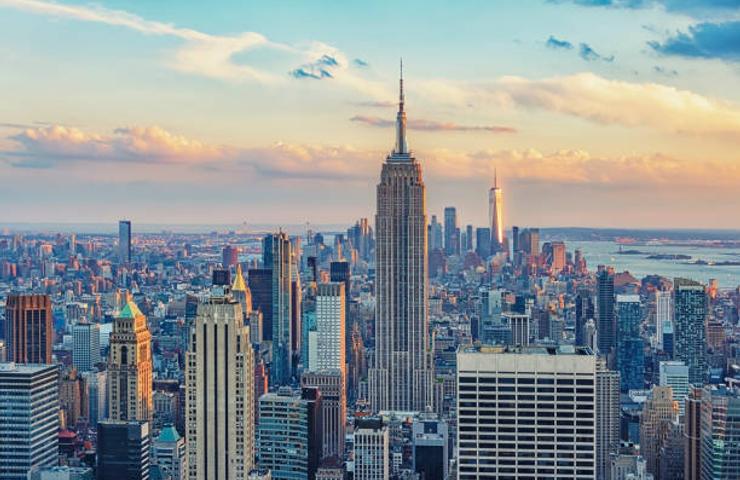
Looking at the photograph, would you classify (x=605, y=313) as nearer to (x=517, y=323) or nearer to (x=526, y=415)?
(x=517, y=323)

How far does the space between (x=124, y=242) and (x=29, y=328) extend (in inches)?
169

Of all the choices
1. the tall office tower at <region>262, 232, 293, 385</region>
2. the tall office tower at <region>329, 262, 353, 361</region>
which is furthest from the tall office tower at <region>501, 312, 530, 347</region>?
the tall office tower at <region>262, 232, 293, 385</region>

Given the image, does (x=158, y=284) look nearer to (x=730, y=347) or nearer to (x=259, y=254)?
(x=259, y=254)

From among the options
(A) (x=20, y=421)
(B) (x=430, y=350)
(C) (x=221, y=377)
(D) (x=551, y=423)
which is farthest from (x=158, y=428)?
(B) (x=430, y=350)

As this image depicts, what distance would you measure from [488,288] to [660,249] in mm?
17732

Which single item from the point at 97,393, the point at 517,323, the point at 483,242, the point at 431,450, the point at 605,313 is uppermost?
the point at 483,242

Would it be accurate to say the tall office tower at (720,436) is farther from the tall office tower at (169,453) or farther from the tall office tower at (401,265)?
the tall office tower at (401,265)

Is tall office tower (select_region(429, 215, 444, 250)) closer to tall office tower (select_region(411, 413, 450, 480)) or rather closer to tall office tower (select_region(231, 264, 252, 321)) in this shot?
tall office tower (select_region(231, 264, 252, 321))

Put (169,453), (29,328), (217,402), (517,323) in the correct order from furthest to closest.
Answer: (517,323)
(29,328)
(169,453)
(217,402)

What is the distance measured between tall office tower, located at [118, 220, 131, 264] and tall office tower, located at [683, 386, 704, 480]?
1423 cm

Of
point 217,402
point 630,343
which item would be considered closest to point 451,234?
point 630,343

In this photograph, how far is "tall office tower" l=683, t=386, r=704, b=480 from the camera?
23125mm

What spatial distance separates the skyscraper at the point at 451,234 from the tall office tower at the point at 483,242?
0.73 m

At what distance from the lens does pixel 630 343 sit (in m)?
36.7
